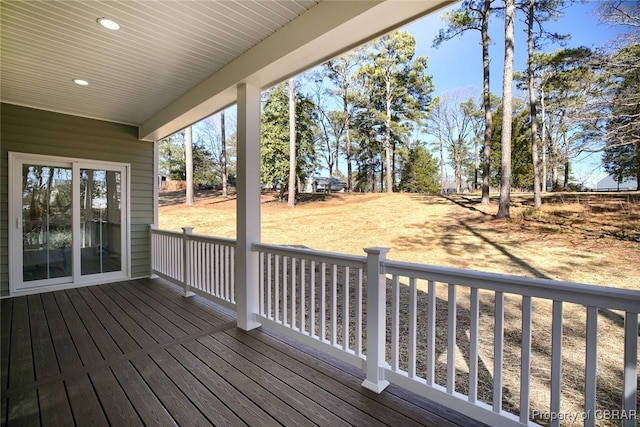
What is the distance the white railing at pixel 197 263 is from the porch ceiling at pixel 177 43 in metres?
1.72

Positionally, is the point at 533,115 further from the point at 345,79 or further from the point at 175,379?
the point at 175,379

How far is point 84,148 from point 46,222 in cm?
123

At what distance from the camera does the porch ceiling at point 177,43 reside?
2039 millimetres

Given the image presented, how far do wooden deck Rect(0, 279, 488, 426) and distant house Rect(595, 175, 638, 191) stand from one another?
322 inches

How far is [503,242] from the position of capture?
290 inches

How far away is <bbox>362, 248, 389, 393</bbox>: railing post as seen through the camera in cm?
194

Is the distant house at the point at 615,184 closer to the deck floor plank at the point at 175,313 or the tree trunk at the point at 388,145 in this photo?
the tree trunk at the point at 388,145

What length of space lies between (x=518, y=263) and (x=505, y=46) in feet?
18.9

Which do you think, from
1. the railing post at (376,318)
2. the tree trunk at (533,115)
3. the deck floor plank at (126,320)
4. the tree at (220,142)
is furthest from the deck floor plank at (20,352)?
the tree at (220,142)

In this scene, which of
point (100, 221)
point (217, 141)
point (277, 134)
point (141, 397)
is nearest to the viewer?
point (141, 397)

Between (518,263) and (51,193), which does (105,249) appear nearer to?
(51,193)

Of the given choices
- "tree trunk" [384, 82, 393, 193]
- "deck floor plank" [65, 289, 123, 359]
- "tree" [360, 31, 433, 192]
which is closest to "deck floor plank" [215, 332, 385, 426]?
"deck floor plank" [65, 289, 123, 359]

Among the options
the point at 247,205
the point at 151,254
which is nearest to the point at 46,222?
the point at 151,254

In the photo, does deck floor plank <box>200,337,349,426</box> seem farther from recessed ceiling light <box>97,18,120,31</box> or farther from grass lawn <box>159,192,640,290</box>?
grass lawn <box>159,192,640,290</box>
